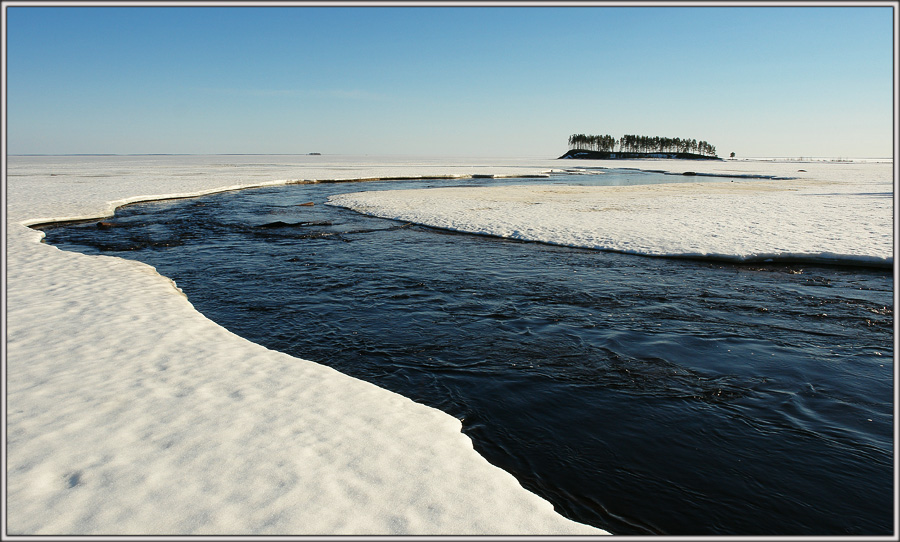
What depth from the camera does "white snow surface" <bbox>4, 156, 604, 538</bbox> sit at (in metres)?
4.14

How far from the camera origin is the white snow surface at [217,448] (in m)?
4.14

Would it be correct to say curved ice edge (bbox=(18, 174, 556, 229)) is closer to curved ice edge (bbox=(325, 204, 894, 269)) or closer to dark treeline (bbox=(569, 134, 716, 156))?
curved ice edge (bbox=(325, 204, 894, 269))

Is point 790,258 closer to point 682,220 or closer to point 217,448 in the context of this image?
point 682,220

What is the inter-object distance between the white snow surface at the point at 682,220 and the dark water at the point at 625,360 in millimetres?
1483

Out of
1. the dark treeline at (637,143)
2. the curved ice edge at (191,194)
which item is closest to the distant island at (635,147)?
the dark treeline at (637,143)

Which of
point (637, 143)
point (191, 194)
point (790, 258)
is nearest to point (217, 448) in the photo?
Result: point (790, 258)

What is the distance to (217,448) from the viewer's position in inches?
200

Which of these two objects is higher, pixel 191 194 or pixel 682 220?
pixel 191 194

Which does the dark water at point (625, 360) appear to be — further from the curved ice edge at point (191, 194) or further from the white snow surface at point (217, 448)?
the curved ice edge at point (191, 194)

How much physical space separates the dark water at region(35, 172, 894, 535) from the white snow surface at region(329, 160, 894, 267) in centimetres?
148

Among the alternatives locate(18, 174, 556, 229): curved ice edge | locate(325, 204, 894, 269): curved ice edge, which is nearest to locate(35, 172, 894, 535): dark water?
locate(325, 204, 894, 269): curved ice edge

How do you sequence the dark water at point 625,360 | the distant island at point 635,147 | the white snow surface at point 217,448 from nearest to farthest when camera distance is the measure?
the white snow surface at point 217,448
the dark water at point 625,360
the distant island at point 635,147

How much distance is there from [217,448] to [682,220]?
21.1m

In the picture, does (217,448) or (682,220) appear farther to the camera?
(682,220)
